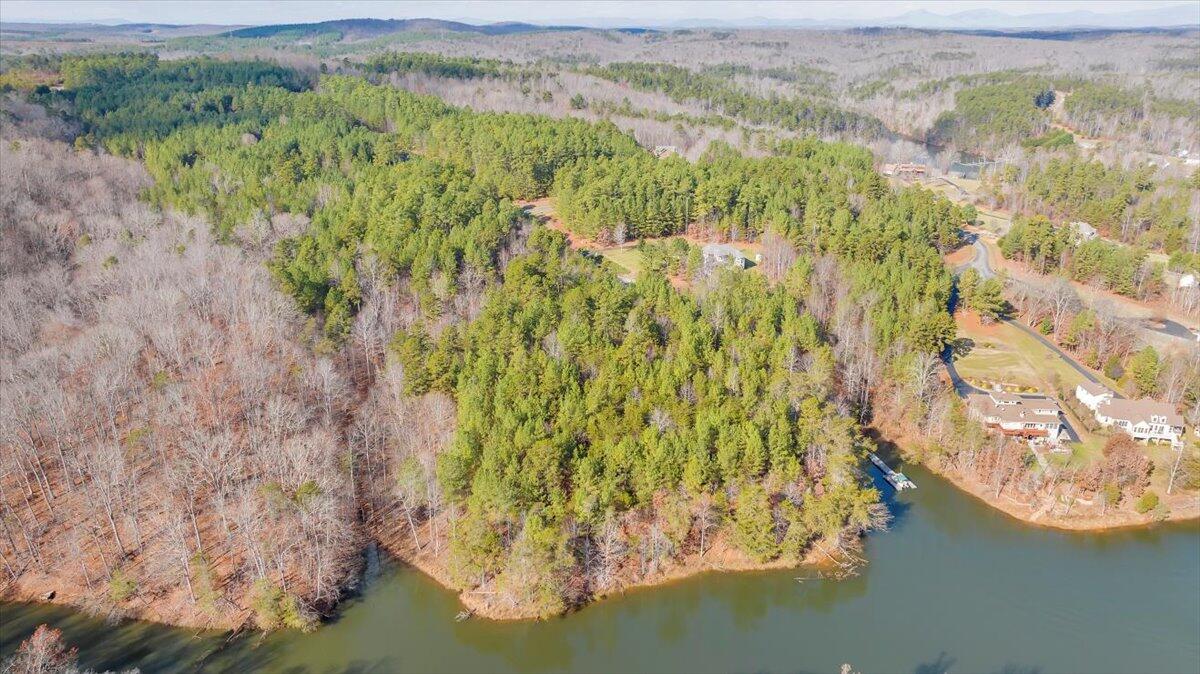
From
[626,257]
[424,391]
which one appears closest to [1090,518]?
[424,391]

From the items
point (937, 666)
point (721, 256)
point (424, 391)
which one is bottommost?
point (937, 666)

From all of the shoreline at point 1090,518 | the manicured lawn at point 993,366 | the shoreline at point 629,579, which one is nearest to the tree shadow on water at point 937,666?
the shoreline at point 629,579

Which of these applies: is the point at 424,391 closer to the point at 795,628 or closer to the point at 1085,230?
the point at 795,628

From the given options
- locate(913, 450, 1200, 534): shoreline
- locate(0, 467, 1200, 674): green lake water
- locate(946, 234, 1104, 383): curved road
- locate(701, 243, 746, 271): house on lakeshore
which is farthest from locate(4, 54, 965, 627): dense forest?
locate(913, 450, 1200, 534): shoreline

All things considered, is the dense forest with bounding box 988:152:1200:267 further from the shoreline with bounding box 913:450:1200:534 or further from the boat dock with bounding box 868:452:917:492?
the boat dock with bounding box 868:452:917:492

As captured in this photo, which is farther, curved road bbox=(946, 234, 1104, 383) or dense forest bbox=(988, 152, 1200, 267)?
dense forest bbox=(988, 152, 1200, 267)

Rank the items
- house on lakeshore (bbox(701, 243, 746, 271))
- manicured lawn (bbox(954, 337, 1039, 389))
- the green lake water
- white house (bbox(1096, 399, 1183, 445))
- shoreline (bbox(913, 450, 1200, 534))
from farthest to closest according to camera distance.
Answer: house on lakeshore (bbox(701, 243, 746, 271)) → manicured lawn (bbox(954, 337, 1039, 389)) → white house (bbox(1096, 399, 1183, 445)) → shoreline (bbox(913, 450, 1200, 534)) → the green lake water
